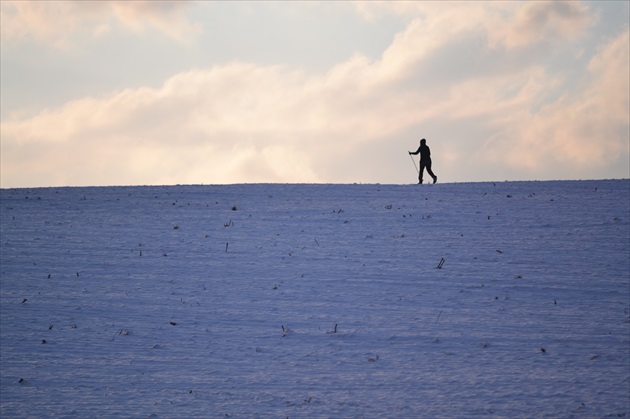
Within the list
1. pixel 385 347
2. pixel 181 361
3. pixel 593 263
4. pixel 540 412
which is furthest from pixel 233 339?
pixel 593 263

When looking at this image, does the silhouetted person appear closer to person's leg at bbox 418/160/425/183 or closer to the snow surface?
person's leg at bbox 418/160/425/183

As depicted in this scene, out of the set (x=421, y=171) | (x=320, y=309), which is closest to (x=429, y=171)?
(x=421, y=171)

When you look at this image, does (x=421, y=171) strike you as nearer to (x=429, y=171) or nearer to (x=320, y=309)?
(x=429, y=171)

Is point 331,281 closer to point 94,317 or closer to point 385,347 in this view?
point 385,347

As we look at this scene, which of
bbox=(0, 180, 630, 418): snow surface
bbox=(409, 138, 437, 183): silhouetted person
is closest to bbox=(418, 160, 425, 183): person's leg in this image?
bbox=(409, 138, 437, 183): silhouetted person

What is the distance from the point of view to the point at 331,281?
15.1 metres

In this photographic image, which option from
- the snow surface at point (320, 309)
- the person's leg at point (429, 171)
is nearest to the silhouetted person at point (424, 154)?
the person's leg at point (429, 171)

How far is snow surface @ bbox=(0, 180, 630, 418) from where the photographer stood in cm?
1070

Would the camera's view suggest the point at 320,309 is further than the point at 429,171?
No

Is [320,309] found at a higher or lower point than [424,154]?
lower

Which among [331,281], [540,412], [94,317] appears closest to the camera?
[540,412]

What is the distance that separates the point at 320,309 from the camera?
44.7 feet

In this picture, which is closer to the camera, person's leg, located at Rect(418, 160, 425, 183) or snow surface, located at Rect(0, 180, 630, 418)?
snow surface, located at Rect(0, 180, 630, 418)

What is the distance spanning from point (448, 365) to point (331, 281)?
4.14 m
